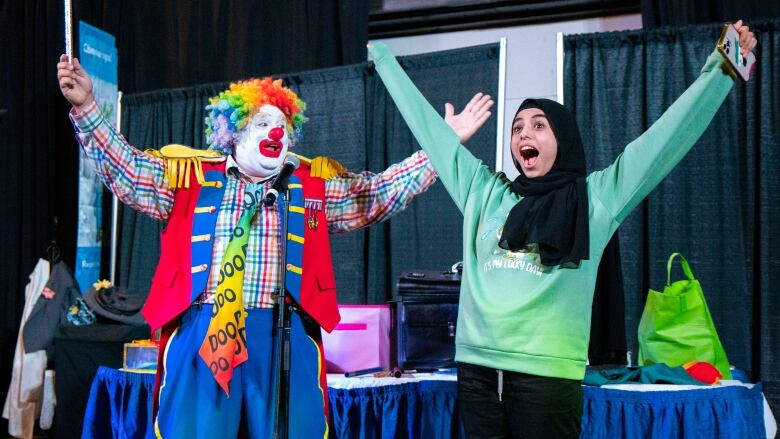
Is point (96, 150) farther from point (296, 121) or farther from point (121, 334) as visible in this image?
point (121, 334)

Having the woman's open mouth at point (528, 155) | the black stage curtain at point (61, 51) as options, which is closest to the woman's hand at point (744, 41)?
the woman's open mouth at point (528, 155)

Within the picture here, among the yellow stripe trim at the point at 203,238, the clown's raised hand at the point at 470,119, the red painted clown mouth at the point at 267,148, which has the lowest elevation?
the yellow stripe trim at the point at 203,238

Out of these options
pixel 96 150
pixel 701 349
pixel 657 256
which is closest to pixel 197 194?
pixel 96 150

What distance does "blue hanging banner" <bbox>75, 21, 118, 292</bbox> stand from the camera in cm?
457

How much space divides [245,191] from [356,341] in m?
0.89

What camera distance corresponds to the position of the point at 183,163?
217 centimetres

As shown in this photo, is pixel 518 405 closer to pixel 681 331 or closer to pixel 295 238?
pixel 295 238

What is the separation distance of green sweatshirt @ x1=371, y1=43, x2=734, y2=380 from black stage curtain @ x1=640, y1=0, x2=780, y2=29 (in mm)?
1815

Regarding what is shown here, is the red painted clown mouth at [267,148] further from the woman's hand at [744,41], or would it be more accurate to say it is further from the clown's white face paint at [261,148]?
the woman's hand at [744,41]

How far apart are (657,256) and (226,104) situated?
2.09 m

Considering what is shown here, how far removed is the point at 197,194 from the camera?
2.15 meters

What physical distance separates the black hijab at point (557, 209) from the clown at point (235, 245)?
39 cm

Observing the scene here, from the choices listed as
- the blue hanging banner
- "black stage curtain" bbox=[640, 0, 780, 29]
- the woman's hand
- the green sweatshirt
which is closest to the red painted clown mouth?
the green sweatshirt

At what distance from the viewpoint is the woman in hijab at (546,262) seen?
184 cm
